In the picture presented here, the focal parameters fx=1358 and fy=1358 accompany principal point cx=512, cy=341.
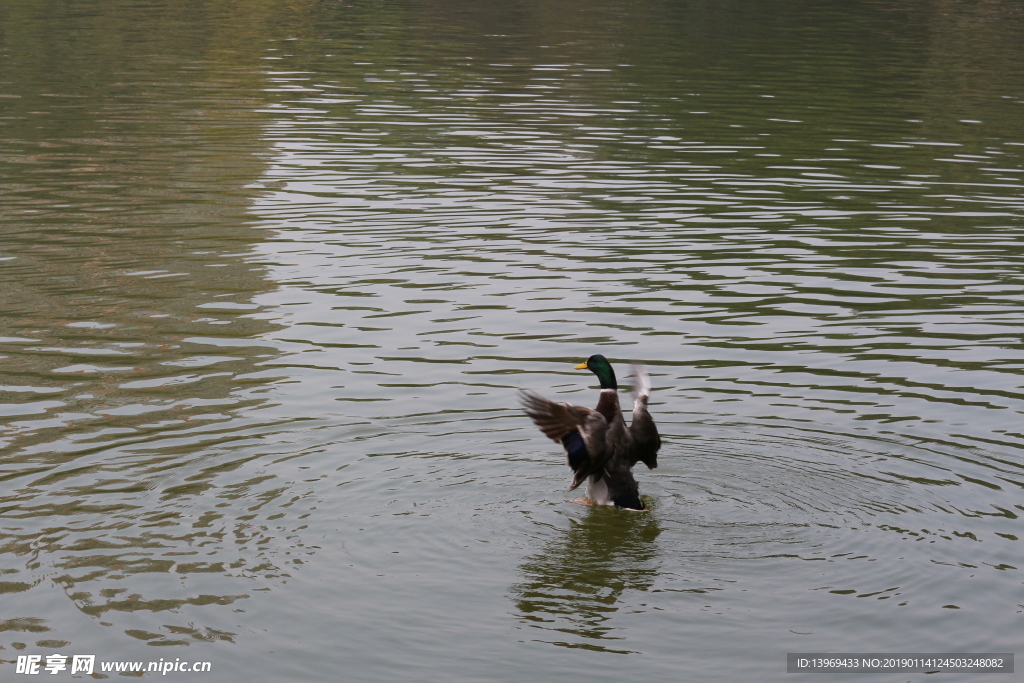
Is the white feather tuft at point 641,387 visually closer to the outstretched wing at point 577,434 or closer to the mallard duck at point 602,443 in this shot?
the mallard duck at point 602,443

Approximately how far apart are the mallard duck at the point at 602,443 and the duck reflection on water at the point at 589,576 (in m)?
0.19

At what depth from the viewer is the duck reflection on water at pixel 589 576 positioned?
34.0 feet

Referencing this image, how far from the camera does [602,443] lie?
1228 centimetres

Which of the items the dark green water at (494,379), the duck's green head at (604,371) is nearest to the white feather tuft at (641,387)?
the duck's green head at (604,371)

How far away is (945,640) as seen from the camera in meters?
10.2

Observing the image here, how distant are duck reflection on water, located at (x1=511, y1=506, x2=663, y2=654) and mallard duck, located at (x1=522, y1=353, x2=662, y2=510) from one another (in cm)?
19

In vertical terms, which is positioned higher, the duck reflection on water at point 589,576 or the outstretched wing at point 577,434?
the outstretched wing at point 577,434

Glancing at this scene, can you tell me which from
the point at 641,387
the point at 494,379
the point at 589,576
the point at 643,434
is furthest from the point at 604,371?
the point at 494,379

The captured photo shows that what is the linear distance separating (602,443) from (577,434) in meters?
0.24

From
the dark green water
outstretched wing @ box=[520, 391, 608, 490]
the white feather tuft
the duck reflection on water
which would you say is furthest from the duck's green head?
the duck reflection on water

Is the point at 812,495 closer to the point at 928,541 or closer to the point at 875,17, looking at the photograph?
the point at 928,541

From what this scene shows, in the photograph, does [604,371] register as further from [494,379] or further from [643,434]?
[494,379]

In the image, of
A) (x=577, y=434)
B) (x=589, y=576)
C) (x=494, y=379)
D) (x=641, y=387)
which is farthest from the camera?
(x=494, y=379)

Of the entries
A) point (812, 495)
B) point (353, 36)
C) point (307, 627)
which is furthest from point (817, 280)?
point (353, 36)
